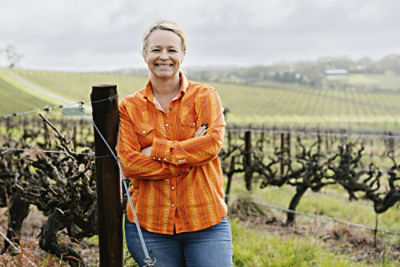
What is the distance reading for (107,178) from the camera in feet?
7.22

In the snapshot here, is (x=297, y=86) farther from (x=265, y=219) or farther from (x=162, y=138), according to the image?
(x=162, y=138)

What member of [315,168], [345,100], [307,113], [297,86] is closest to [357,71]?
[297,86]

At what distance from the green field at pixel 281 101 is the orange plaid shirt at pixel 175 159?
125ft

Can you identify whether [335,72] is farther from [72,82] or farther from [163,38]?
[163,38]

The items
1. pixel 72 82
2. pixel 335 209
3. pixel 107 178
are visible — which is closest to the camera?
pixel 107 178

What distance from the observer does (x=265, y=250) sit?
4293 millimetres

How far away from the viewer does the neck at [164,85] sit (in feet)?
6.84

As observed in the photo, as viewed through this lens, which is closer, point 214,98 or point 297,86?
point 214,98

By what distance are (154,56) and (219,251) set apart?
3.23ft

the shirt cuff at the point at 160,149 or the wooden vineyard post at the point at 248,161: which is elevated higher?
the shirt cuff at the point at 160,149

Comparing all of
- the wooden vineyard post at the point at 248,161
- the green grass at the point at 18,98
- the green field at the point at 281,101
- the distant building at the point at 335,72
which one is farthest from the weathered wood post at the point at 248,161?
the distant building at the point at 335,72

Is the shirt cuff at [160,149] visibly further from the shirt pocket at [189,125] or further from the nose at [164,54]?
the nose at [164,54]

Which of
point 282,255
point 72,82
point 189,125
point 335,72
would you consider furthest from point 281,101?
point 189,125

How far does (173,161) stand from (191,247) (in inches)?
16.6
